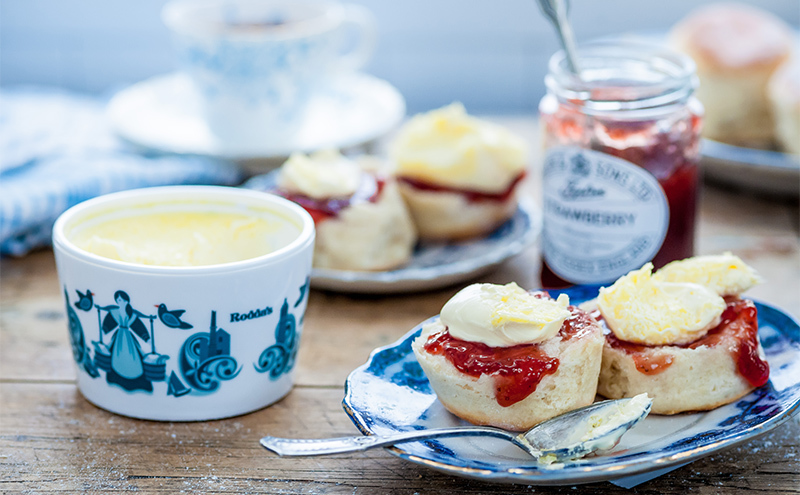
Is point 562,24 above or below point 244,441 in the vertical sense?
above

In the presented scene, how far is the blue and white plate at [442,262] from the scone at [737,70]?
0.54 metres

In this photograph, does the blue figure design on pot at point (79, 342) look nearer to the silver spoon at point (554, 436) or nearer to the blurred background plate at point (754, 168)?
the silver spoon at point (554, 436)

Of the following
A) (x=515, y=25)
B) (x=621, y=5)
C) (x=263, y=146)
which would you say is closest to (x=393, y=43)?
(x=515, y=25)

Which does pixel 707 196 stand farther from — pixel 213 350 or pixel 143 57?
pixel 143 57

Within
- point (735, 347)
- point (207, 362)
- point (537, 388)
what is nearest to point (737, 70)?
point (735, 347)

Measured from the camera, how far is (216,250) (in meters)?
1.00

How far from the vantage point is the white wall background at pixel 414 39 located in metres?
2.47

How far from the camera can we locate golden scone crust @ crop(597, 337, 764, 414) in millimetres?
850

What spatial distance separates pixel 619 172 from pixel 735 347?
307mm

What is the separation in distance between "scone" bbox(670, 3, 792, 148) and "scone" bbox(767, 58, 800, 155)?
0.04 metres

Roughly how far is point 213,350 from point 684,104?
0.67m

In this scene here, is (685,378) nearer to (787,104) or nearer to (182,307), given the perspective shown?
(182,307)

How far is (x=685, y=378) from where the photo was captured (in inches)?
33.4

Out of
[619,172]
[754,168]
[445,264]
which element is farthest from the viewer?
[754,168]
